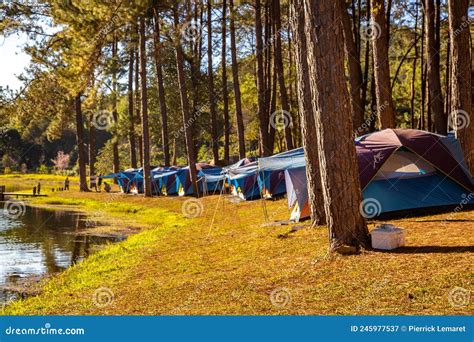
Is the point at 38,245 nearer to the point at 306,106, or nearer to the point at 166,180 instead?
the point at 306,106

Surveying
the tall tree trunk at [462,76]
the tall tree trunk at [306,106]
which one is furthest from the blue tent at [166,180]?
the tall tree trunk at [306,106]

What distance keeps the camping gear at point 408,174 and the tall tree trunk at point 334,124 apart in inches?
154

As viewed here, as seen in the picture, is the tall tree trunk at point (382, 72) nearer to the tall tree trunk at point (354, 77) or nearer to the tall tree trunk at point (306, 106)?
the tall tree trunk at point (354, 77)

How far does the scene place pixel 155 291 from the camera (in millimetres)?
8297

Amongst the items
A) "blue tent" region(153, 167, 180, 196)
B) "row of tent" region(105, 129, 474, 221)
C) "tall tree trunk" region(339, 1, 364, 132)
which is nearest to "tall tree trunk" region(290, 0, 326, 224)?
"row of tent" region(105, 129, 474, 221)

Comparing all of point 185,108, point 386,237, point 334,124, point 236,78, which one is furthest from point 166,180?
point 386,237

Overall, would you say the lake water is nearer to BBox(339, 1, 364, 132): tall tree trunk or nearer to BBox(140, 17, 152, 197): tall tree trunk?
BBox(140, 17, 152, 197): tall tree trunk

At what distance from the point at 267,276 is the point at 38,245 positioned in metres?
10.2

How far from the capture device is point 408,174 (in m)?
13.3

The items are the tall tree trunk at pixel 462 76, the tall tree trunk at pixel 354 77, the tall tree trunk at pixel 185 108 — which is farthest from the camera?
the tall tree trunk at pixel 185 108

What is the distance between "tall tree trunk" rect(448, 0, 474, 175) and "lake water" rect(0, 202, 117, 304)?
1021cm

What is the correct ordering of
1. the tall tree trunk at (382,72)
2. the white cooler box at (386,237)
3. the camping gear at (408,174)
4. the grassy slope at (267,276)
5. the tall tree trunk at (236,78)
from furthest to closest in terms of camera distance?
the tall tree trunk at (236,78) < the tall tree trunk at (382,72) < the camping gear at (408,174) < the white cooler box at (386,237) < the grassy slope at (267,276)

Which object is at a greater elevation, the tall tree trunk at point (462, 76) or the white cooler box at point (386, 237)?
the tall tree trunk at point (462, 76)

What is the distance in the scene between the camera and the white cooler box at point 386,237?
8.91 metres
